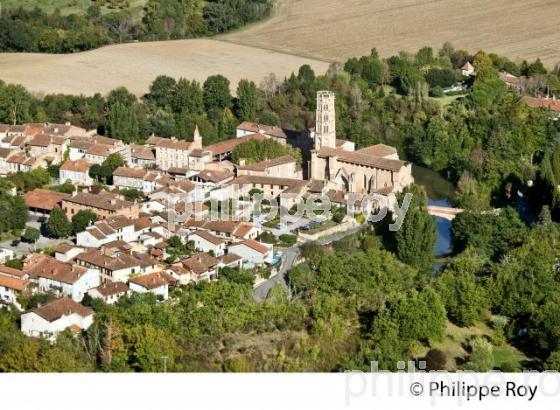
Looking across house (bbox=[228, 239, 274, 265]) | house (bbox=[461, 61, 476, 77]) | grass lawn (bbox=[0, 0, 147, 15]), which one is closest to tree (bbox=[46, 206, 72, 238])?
house (bbox=[228, 239, 274, 265])

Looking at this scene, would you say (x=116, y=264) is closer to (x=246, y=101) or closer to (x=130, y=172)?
(x=130, y=172)

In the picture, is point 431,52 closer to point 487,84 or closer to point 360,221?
point 487,84

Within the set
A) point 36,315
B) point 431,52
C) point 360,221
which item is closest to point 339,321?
point 36,315

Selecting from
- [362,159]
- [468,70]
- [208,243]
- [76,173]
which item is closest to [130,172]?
[76,173]

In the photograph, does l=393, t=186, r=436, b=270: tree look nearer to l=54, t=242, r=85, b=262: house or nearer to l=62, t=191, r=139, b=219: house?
l=62, t=191, r=139, b=219: house
